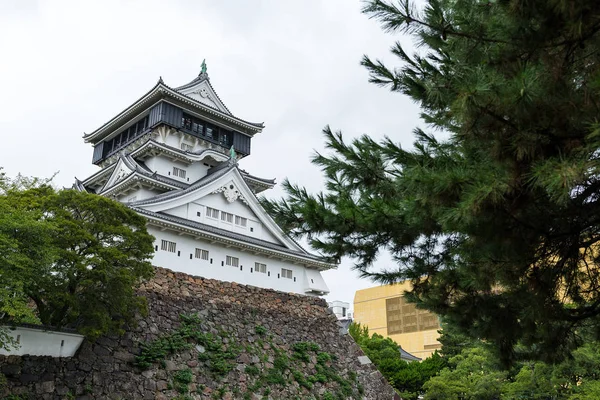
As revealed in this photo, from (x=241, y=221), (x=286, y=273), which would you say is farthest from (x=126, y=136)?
(x=286, y=273)

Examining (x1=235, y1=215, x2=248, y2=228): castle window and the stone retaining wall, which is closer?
the stone retaining wall

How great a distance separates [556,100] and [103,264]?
800 centimetres

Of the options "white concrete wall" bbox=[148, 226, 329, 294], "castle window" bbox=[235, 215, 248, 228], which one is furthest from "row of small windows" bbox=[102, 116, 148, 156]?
"white concrete wall" bbox=[148, 226, 329, 294]

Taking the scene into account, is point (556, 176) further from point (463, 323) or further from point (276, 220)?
point (463, 323)

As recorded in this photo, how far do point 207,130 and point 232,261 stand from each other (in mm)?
7276

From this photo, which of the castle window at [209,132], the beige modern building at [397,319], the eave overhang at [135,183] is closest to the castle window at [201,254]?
the eave overhang at [135,183]

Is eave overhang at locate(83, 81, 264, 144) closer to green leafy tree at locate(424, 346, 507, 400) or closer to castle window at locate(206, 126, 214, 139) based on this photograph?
castle window at locate(206, 126, 214, 139)

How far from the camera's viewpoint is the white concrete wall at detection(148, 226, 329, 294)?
14727 millimetres

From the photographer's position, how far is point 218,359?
39.9ft

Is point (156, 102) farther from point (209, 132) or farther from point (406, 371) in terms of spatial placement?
point (406, 371)

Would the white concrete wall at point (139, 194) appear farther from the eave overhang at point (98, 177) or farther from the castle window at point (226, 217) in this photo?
the castle window at point (226, 217)

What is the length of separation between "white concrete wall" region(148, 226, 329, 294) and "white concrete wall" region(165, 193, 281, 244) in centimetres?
97

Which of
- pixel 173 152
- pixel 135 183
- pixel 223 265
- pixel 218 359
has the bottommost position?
pixel 218 359

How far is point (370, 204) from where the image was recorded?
5.25m
